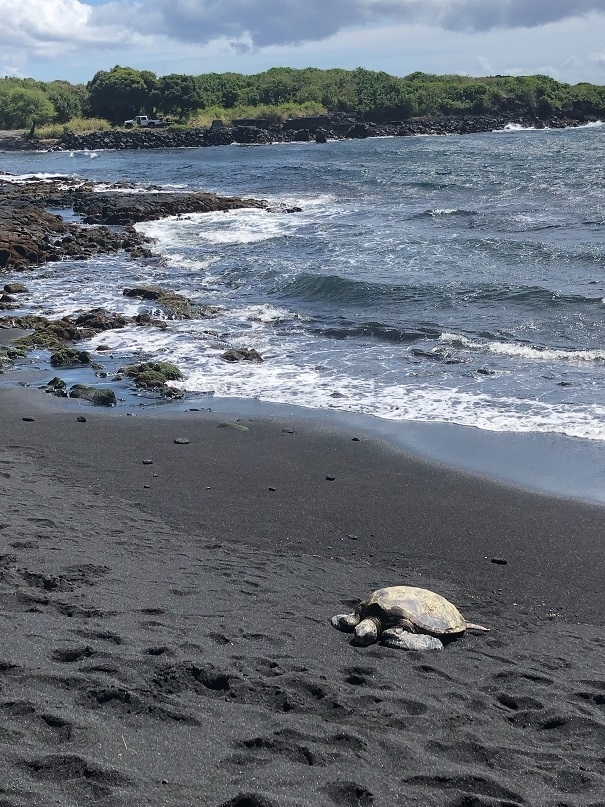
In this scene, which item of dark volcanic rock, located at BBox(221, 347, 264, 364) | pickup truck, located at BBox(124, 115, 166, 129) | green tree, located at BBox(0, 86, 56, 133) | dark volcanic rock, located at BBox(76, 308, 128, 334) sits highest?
green tree, located at BBox(0, 86, 56, 133)

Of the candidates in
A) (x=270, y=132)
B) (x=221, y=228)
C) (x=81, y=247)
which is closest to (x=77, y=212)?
(x=221, y=228)

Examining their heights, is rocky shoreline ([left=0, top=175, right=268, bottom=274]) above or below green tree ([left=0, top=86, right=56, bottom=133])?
below

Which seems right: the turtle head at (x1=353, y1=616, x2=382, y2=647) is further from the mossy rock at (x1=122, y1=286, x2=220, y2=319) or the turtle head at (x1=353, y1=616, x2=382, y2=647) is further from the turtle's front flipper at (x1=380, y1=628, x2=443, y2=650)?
the mossy rock at (x1=122, y1=286, x2=220, y2=319)

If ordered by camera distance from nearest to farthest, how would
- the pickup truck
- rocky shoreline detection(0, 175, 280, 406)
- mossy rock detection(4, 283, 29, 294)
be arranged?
rocky shoreline detection(0, 175, 280, 406)
mossy rock detection(4, 283, 29, 294)
the pickup truck

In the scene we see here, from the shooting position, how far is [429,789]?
14.8 ft

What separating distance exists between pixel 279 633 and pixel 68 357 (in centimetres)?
998

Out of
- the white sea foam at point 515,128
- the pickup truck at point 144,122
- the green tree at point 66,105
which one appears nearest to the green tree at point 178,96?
the pickup truck at point 144,122

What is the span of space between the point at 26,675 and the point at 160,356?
35.8 feet

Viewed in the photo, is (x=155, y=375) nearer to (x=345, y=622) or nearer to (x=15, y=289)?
(x=345, y=622)

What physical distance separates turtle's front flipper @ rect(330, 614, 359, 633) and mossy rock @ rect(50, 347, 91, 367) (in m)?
9.82

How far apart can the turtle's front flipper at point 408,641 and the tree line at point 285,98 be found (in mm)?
110242

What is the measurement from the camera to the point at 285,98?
12494 centimetres

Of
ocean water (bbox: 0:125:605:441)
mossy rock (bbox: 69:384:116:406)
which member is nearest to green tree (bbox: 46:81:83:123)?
ocean water (bbox: 0:125:605:441)

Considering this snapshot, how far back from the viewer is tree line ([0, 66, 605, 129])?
114 m
